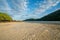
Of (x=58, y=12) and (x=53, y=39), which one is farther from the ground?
(x=58, y=12)

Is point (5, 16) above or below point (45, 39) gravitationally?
above

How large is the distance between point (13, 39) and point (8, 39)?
7.2 inches

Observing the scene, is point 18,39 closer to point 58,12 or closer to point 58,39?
point 58,39

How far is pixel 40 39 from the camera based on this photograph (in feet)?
14.2

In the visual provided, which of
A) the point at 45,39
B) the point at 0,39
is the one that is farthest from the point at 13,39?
the point at 45,39

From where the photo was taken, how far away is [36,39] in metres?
4.34

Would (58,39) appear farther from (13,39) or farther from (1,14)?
(1,14)

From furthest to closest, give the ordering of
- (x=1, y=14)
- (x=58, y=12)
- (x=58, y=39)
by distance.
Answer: (x=58, y=12), (x=1, y=14), (x=58, y=39)

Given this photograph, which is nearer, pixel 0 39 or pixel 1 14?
pixel 0 39

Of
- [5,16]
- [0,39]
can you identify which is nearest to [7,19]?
[5,16]

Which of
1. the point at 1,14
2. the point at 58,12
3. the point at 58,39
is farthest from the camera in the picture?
the point at 58,12

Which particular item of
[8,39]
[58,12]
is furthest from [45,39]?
[58,12]

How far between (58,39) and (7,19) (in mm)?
22644

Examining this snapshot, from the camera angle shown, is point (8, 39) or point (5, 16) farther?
point (5, 16)
